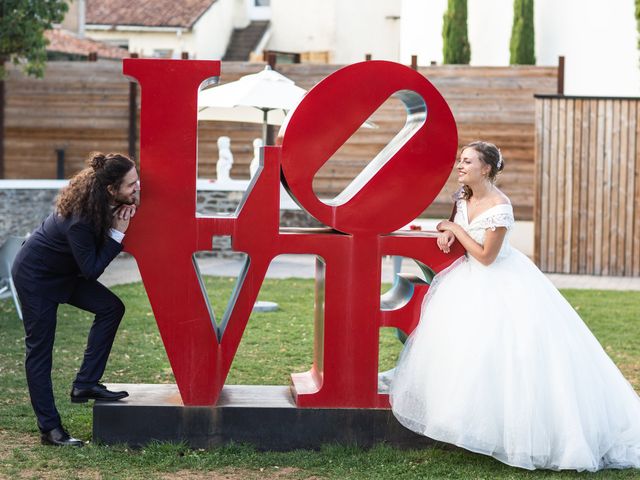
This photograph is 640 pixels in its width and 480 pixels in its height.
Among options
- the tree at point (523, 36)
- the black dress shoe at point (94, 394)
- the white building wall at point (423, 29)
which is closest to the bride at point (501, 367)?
the black dress shoe at point (94, 394)

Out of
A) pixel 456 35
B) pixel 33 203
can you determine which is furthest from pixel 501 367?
pixel 456 35

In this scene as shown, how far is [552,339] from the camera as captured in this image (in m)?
5.51

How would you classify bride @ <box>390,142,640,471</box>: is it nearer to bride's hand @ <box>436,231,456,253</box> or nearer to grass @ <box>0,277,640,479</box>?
bride's hand @ <box>436,231,456,253</box>

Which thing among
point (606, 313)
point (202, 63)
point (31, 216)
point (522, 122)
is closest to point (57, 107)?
point (31, 216)

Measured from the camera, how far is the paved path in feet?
44.7

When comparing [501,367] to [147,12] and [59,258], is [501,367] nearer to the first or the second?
[59,258]

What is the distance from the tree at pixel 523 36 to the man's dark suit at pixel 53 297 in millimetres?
15367

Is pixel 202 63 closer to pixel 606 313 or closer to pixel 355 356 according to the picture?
pixel 355 356

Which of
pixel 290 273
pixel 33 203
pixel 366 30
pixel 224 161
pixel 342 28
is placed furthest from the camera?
pixel 366 30

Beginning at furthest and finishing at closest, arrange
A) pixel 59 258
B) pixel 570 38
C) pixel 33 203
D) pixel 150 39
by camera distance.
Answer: pixel 150 39 → pixel 570 38 → pixel 33 203 → pixel 59 258

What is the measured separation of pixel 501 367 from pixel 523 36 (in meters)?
15.4

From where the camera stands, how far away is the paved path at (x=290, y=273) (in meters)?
13.6

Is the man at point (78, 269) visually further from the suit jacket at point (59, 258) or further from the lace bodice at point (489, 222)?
the lace bodice at point (489, 222)

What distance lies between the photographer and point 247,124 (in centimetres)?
1792
